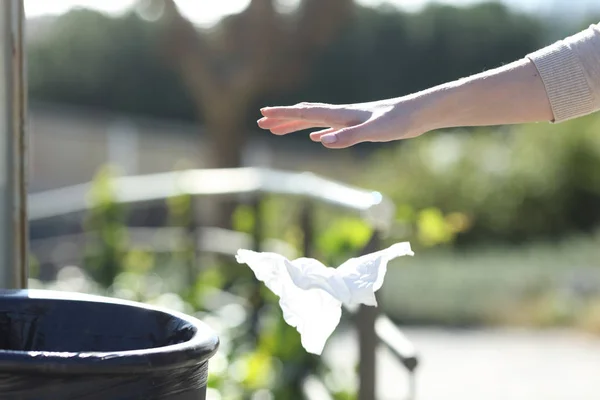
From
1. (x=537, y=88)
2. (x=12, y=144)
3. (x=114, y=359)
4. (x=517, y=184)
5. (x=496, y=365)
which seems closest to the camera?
(x=114, y=359)

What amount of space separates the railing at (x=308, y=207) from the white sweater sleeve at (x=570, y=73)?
968 millimetres

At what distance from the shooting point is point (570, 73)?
2.12 metres

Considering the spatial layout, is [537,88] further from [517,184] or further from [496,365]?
[517,184]

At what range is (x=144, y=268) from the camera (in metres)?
6.49

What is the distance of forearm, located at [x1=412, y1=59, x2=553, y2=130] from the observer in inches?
80.9

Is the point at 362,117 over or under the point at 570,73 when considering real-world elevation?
under

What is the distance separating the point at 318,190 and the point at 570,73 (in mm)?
2240

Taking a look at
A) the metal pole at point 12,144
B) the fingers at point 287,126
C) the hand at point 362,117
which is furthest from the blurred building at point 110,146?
the hand at point 362,117

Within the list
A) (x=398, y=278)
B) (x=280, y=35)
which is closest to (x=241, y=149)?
(x=280, y=35)

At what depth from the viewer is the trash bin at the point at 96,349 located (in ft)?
5.02

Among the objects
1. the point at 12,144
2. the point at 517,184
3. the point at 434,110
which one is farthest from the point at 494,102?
the point at 517,184

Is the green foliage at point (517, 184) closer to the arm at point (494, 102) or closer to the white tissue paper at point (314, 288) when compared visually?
the arm at point (494, 102)

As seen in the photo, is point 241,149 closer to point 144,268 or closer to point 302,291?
point 144,268

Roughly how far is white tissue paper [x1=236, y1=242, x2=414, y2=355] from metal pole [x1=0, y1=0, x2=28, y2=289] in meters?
1.03
